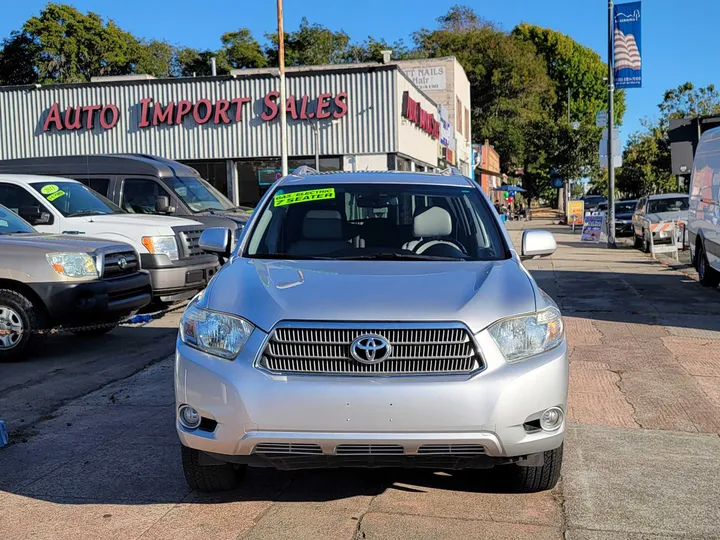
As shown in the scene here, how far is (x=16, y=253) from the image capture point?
8.17 meters

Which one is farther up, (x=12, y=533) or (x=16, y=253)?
(x=16, y=253)

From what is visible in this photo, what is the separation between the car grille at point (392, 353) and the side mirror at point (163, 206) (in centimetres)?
915

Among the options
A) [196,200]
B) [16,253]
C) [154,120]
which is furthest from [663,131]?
[16,253]

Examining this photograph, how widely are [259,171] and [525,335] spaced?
24.9 meters

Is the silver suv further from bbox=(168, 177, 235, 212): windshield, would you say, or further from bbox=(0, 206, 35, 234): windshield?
bbox=(168, 177, 235, 212): windshield

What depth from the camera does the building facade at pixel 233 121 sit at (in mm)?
27141

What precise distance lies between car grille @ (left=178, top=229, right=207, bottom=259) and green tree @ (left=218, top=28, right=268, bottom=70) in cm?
5508

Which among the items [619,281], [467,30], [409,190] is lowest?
[619,281]

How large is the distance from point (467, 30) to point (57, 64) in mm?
35195

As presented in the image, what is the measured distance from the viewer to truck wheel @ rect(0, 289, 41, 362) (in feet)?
26.5

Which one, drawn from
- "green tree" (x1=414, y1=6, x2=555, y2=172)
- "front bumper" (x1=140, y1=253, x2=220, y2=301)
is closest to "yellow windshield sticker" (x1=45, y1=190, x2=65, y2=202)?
"front bumper" (x1=140, y1=253, x2=220, y2=301)

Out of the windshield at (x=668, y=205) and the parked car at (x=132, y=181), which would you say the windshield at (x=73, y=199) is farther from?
the windshield at (x=668, y=205)

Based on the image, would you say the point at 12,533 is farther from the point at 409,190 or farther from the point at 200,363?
the point at 409,190

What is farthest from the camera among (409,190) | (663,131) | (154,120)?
(663,131)
